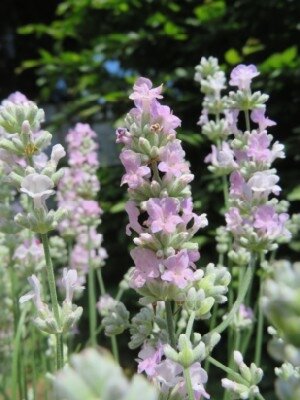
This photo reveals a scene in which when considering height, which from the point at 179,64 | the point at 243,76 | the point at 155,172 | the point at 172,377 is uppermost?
the point at 179,64

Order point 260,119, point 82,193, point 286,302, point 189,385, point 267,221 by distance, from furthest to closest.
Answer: point 82,193
point 260,119
point 267,221
point 189,385
point 286,302

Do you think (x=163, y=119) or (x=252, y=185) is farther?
(x=252, y=185)

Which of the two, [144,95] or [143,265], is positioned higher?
[144,95]

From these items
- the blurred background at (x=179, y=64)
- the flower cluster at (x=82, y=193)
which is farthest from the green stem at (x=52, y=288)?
the blurred background at (x=179, y=64)

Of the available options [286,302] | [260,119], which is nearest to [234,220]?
[260,119]

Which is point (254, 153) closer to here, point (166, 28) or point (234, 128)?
point (234, 128)

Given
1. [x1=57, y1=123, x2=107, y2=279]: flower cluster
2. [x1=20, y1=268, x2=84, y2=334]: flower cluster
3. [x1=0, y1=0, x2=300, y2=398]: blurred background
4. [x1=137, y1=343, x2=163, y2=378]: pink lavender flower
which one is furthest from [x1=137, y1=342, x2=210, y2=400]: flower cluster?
[x1=0, y1=0, x2=300, y2=398]: blurred background

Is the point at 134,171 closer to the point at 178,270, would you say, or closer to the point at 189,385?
the point at 178,270
